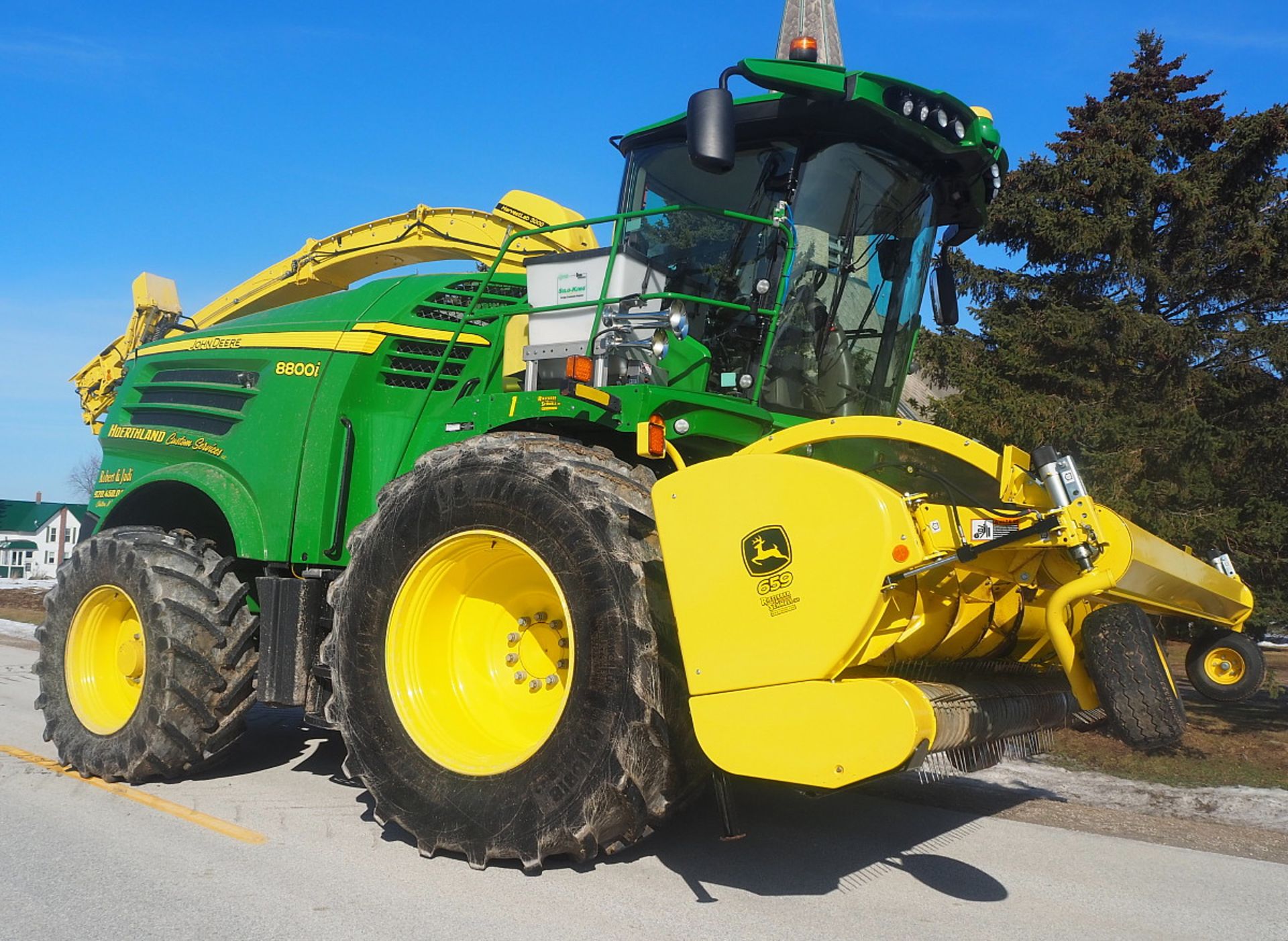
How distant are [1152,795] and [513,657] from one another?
3.89 m

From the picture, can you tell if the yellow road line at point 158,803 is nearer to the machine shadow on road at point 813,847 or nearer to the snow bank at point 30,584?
the machine shadow on road at point 813,847

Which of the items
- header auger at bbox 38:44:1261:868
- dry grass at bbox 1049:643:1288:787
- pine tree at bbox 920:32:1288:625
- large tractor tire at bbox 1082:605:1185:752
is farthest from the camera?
pine tree at bbox 920:32:1288:625

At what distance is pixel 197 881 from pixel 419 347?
3.09 meters

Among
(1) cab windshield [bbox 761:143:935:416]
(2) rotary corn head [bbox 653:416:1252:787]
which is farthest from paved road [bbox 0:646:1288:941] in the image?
(1) cab windshield [bbox 761:143:935:416]

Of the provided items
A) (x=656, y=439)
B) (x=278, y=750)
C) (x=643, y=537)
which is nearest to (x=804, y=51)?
(x=656, y=439)

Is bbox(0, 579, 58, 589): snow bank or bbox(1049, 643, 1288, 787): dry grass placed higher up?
bbox(0, 579, 58, 589): snow bank

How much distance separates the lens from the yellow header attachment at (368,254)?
8.05 metres

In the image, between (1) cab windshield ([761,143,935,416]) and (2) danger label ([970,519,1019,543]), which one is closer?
(2) danger label ([970,519,1019,543])

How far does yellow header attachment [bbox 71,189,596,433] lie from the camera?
8055 mm

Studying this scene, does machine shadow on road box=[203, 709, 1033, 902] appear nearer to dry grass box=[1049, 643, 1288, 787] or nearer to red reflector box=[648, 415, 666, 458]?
dry grass box=[1049, 643, 1288, 787]

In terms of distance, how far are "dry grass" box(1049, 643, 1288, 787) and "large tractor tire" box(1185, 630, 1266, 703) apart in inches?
52.7

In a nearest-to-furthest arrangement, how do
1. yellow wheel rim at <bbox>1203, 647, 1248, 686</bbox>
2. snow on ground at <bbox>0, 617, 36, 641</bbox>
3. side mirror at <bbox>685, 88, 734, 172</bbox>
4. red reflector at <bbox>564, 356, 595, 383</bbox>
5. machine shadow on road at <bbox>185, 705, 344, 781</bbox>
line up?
side mirror at <bbox>685, 88, 734, 172</bbox> < red reflector at <bbox>564, 356, 595, 383</bbox> < yellow wheel rim at <bbox>1203, 647, 1248, 686</bbox> < machine shadow on road at <bbox>185, 705, 344, 781</bbox> < snow on ground at <bbox>0, 617, 36, 641</bbox>

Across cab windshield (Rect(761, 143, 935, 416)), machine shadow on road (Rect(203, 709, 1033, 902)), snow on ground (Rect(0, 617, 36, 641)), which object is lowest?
machine shadow on road (Rect(203, 709, 1033, 902))

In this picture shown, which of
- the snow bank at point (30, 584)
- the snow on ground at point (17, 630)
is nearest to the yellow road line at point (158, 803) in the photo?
the snow on ground at point (17, 630)
